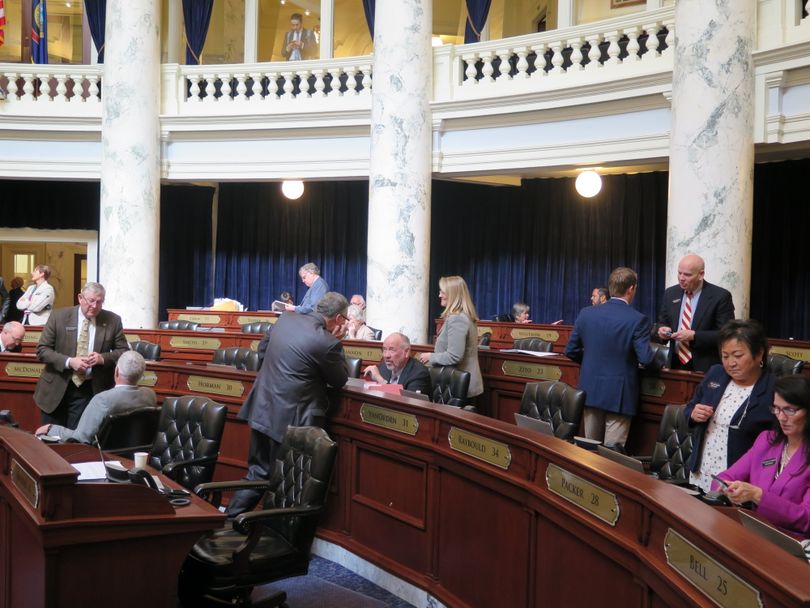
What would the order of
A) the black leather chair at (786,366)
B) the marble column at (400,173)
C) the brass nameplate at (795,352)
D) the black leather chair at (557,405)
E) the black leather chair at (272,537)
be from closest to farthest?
1. the black leather chair at (272,537)
2. the black leather chair at (557,405)
3. the black leather chair at (786,366)
4. the brass nameplate at (795,352)
5. the marble column at (400,173)

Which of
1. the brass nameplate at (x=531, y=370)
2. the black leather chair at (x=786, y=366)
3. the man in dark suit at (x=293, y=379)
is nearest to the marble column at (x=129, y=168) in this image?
the brass nameplate at (x=531, y=370)

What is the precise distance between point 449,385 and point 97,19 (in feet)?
30.8

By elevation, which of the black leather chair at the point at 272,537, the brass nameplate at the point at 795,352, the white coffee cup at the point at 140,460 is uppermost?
the brass nameplate at the point at 795,352

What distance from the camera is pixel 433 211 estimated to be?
13.8 meters

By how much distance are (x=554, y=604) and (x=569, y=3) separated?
9618 millimetres

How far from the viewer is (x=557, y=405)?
4957mm

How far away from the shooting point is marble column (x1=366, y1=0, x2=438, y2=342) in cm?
990

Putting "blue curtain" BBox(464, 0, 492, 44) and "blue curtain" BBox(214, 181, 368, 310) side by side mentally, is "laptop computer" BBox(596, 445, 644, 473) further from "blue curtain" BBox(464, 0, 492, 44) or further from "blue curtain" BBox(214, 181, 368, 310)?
"blue curtain" BBox(214, 181, 368, 310)

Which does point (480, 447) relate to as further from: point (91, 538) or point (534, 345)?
point (534, 345)

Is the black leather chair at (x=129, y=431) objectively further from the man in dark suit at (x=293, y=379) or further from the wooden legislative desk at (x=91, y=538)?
the wooden legislative desk at (x=91, y=538)

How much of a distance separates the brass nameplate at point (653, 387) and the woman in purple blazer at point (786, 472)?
203 cm

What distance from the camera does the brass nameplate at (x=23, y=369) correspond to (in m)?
6.69

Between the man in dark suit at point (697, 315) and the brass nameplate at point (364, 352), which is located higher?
the man in dark suit at point (697, 315)

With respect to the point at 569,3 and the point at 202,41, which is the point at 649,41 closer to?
the point at 569,3
